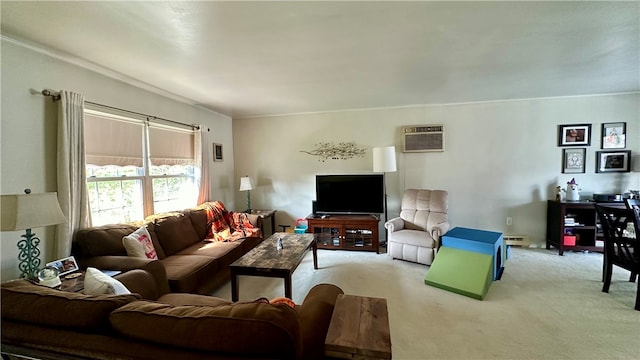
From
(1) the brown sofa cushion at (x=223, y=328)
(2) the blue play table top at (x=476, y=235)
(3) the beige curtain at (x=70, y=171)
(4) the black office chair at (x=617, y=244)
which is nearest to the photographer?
(1) the brown sofa cushion at (x=223, y=328)

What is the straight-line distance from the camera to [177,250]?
3.00 metres

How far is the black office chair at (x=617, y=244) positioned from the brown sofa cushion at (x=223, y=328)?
3378 millimetres

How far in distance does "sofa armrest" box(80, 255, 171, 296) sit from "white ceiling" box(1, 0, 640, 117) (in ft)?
5.76

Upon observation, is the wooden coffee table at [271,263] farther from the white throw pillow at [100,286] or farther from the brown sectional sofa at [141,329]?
the brown sectional sofa at [141,329]

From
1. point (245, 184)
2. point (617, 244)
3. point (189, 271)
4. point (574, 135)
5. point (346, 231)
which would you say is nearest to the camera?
point (189, 271)

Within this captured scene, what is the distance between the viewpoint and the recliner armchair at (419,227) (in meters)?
3.45

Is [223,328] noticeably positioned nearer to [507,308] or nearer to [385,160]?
[507,308]

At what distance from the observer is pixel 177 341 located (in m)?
0.90

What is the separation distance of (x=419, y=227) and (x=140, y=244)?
137 inches

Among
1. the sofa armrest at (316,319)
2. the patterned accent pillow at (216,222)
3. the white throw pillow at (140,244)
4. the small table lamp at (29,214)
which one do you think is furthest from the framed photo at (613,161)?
the small table lamp at (29,214)

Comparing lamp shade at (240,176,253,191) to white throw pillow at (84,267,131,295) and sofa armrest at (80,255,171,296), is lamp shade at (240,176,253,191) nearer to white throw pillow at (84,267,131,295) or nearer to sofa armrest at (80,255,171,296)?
sofa armrest at (80,255,171,296)

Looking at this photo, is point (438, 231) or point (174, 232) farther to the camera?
point (438, 231)

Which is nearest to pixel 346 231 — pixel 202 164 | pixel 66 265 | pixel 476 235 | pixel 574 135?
pixel 476 235

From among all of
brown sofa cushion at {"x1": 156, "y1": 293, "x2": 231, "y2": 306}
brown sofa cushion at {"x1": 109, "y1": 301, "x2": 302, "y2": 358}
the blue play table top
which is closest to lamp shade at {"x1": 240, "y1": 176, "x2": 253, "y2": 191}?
brown sofa cushion at {"x1": 156, "y1": 293, "x2": 231, "y2": 306}
